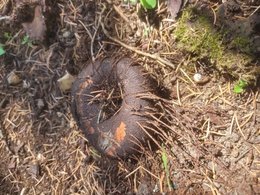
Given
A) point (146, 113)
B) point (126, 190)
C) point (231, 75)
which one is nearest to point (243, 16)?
point (231, 75)

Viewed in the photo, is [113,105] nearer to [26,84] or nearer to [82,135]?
[82,135]

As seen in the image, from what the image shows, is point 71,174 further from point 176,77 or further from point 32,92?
point 176,77

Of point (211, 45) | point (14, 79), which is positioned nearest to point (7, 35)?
point (14, 79)

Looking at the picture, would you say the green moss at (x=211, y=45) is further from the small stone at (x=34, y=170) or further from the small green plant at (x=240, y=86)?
the small stone at (x=34, y=170)

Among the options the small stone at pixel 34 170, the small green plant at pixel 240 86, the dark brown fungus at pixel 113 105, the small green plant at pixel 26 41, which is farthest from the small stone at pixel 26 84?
the small green plant at pixel 240 86

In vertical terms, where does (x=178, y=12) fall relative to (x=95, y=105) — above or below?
above

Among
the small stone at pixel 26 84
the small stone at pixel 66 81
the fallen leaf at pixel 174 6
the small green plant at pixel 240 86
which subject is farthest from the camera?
the small stone at pixel 26 84

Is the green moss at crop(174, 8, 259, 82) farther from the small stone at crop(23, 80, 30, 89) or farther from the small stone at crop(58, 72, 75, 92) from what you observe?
the small stone at crop(23, 80, 30, 89)
